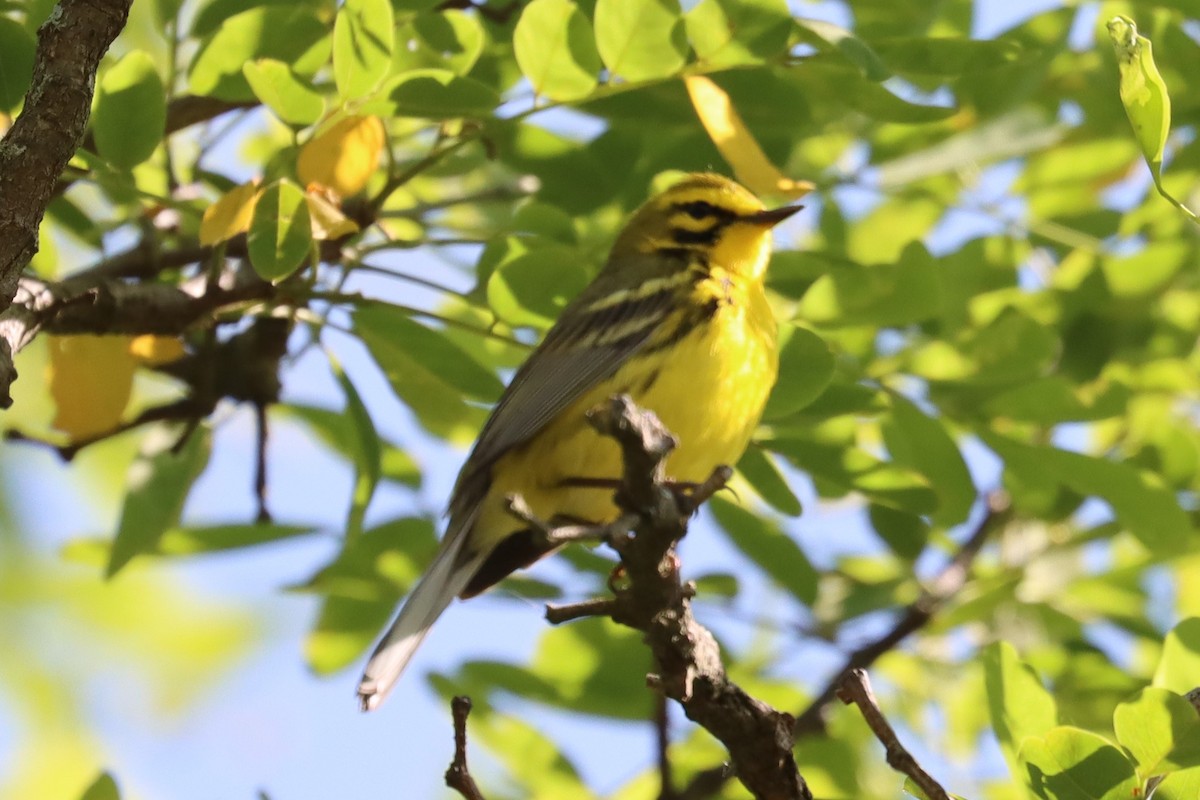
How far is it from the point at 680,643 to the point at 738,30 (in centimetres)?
121

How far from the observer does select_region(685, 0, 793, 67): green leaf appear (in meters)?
2.83

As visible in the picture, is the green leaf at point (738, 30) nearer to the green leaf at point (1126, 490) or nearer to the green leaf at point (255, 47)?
the green leaf at point (255, 47)

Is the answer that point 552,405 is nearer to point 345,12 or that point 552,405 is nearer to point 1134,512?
point 345,12

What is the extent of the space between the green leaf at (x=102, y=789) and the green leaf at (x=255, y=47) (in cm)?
122

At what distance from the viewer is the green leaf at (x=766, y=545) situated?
11.3 ft

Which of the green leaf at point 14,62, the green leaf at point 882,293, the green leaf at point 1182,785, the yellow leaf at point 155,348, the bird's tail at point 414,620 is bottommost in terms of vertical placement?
the bird's tail at point 414,620

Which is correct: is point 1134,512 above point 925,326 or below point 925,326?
below

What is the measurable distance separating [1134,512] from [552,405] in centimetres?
122

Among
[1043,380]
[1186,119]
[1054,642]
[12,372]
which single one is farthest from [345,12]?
[1054,642]

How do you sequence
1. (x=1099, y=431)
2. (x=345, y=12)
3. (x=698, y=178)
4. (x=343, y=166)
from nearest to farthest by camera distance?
(x=345, y=12), (x=343, y=166), (x=698, y=178), (x=1099, y=431)

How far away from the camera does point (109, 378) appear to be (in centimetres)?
303

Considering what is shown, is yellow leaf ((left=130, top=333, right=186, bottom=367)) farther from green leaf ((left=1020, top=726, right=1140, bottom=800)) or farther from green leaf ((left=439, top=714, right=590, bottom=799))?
green leaf ((left=1020, top=726, right=1140, bottom=800))

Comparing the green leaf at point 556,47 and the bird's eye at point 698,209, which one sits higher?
the green leaf at point 556,47

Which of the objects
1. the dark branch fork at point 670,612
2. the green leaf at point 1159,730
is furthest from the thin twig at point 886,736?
the green leaf at point 1159,730
